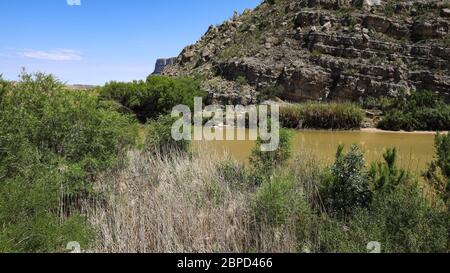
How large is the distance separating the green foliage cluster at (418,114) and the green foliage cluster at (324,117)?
4.36 ft

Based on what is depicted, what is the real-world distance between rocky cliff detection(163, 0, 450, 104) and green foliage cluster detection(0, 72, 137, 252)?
60.9 ft

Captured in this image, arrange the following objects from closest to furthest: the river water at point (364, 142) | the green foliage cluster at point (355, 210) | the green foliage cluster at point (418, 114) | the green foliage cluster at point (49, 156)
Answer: the green foliage cluster at point (49, 156), the green foliage cluster at point (355, 210), the river water at point (364, 142), the green foliage cluster at point (418, 114)

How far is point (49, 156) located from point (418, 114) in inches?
693

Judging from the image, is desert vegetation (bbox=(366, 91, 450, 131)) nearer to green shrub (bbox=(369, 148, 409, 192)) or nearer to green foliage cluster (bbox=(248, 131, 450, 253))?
green shrub (bbox=(369, 148, 409, 192))

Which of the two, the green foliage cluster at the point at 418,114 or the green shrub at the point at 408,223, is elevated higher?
the green foliage cluster at the point at 418,114

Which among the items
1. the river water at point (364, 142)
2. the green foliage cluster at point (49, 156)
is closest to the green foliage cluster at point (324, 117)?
the river water at point (364, 142)

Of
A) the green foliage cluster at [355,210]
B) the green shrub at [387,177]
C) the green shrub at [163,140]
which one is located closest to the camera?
the green foliage cluster at [355,210]

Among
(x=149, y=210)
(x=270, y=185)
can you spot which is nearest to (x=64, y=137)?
(x=149, y=210)

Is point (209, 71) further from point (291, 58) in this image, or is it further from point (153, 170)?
point (153, 170)

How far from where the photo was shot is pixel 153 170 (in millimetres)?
8102

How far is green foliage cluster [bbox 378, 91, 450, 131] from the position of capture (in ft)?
64.0

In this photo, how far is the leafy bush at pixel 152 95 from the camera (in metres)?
22.5

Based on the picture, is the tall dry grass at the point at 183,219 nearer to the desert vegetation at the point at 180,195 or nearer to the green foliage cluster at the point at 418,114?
the desert vegetation at the point at 180,195

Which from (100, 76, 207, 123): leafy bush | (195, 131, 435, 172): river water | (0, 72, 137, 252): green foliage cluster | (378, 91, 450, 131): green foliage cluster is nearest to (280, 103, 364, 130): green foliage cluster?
(195, 131, 435, 172): river water
